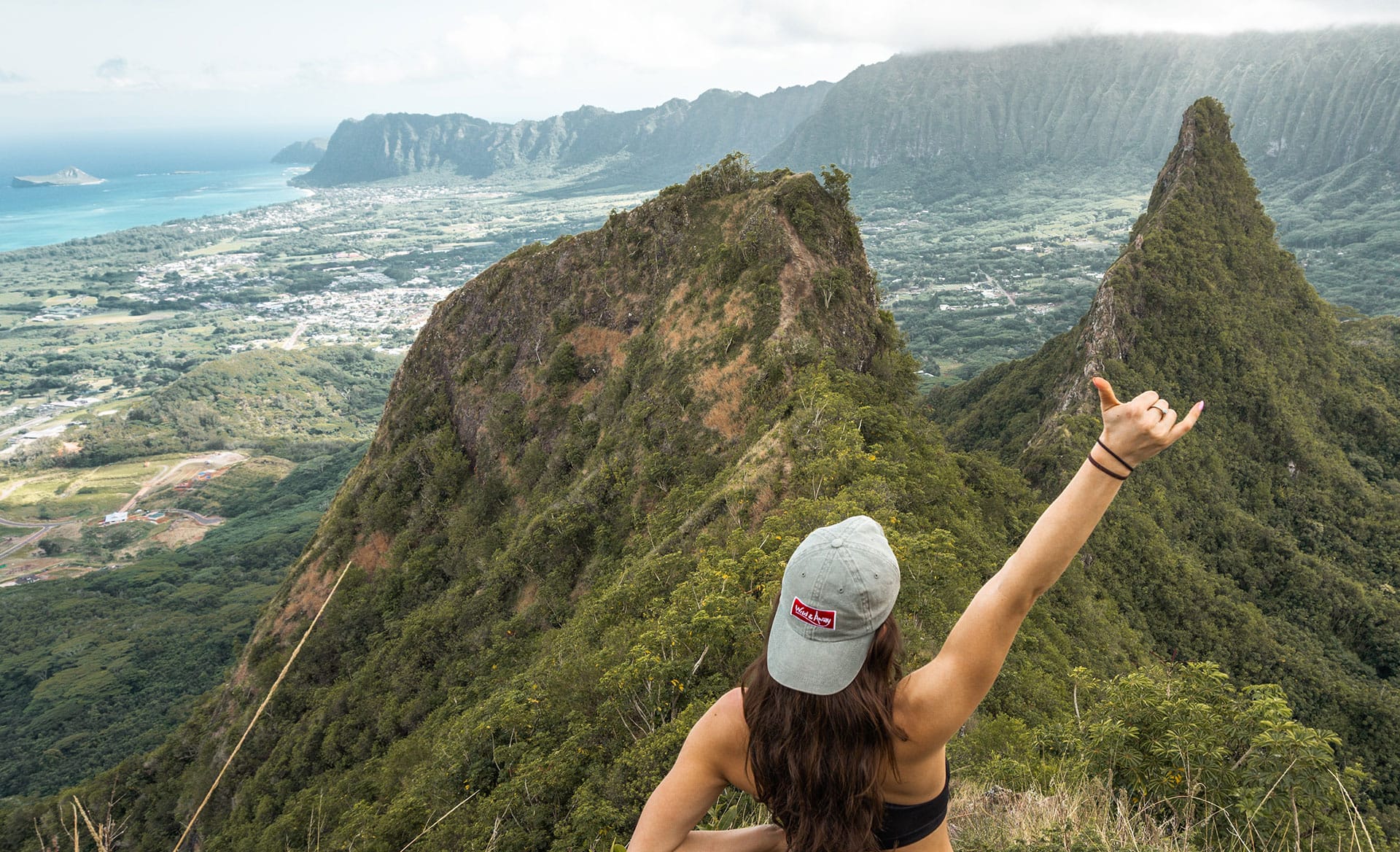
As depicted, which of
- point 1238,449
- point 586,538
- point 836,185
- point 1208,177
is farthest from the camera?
point 1208,177

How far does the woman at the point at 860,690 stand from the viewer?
3.53 m

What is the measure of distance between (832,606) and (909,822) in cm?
156

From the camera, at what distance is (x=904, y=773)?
12.5ft

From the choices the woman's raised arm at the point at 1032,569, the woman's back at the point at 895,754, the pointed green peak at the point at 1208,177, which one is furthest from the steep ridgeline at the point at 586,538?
the pointed green peak at the point at 1208,177

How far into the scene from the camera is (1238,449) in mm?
55594

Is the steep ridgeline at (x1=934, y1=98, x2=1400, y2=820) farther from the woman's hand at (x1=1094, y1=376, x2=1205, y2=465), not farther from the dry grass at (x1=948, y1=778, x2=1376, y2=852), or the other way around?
the woman's hand at (x1=1094, y1=376, x2=1205, y2=465)

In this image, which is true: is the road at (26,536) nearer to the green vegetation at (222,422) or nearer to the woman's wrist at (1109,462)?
the green vegetation at (222,422)

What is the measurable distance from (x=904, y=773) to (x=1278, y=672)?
159 ft

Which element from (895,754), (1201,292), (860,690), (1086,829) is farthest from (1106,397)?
(1201,292)

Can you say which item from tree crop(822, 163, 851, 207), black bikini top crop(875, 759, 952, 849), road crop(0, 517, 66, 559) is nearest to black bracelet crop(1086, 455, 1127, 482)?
black bikini top crop(875, 759, 952, 849)

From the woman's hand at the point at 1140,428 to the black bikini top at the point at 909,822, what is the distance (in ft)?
6.68

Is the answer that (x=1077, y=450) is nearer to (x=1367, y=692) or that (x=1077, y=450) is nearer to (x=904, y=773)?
(x=1367, y=692)

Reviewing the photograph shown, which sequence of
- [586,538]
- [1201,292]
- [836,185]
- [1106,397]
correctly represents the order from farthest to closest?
[1201,292] < [836,185] < [586,538] < [1106,397]

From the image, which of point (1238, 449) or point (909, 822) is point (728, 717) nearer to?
point (909, 822)
